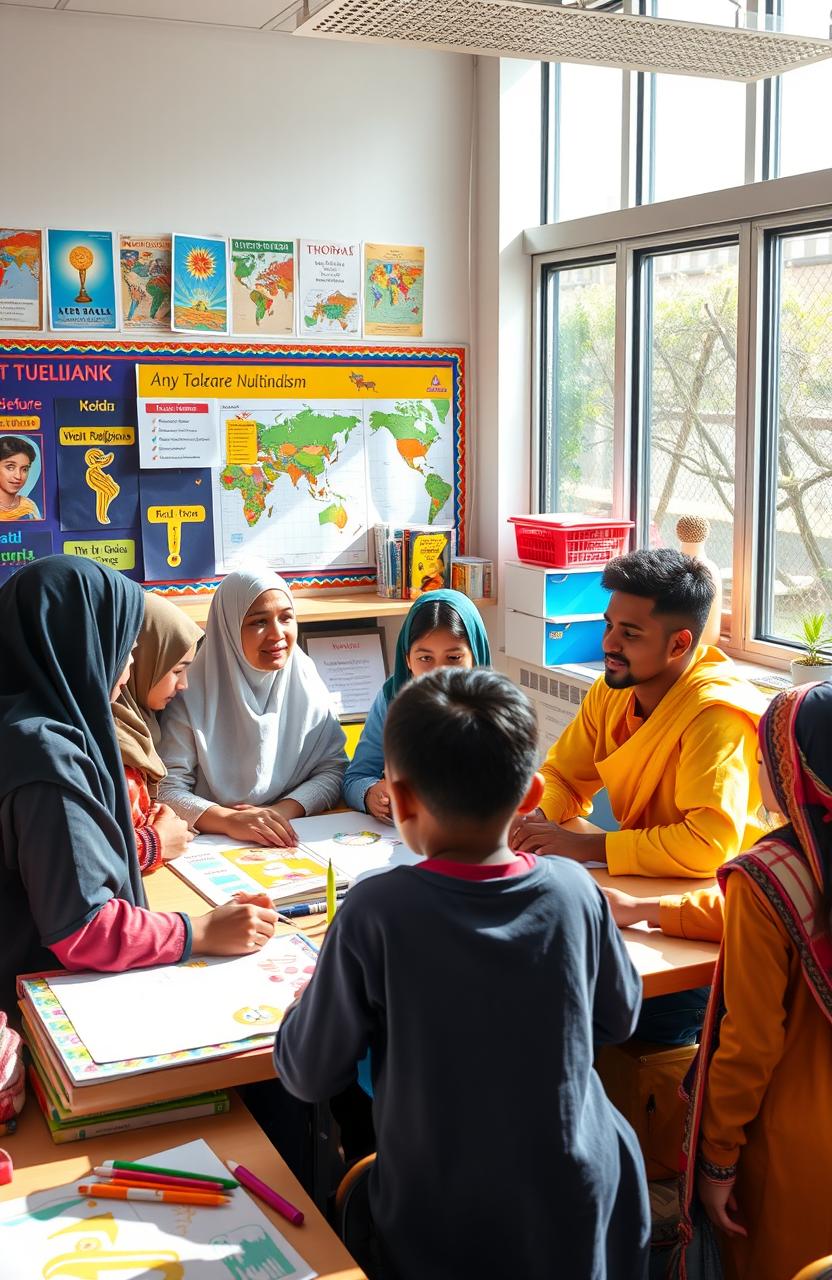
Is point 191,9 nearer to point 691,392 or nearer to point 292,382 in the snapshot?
point 292,382

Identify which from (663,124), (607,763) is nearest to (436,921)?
(607,763)

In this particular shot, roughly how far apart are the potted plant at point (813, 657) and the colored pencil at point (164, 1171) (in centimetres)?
206

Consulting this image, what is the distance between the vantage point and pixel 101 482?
4.09 metres

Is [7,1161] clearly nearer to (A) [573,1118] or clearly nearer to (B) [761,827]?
(A) [573,1118]

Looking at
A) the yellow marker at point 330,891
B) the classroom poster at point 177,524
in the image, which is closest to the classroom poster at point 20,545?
the classroom poster at point 177,524

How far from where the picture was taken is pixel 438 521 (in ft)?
15.3

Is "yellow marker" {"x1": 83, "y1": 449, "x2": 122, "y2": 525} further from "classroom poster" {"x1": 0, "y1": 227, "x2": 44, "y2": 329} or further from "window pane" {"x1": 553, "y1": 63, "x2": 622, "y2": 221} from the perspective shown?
"window pane" {"x1": 553, "y1": 63, "x2": 622, "y2": 221}

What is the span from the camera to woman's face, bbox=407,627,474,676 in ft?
9.21

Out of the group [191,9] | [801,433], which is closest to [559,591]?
[801,433]

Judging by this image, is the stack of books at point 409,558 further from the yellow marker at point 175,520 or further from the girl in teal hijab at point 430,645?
the girl in teal hijab at point 430,645

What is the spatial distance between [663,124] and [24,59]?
6.43 ft

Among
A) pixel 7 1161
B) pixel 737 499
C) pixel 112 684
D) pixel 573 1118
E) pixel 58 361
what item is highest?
pixel 58 361

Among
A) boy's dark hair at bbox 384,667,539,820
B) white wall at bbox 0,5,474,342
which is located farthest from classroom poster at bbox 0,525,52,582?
boy's dark hair at bbox 384,667,539,820

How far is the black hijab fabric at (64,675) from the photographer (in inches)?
68.3
